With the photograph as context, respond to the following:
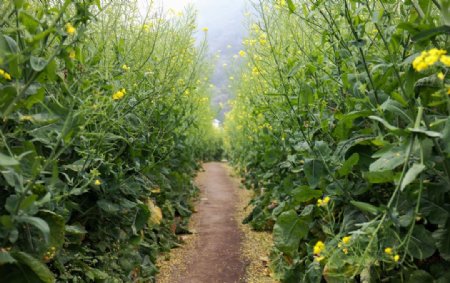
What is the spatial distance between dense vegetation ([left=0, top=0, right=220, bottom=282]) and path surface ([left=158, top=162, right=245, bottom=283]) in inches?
15.9

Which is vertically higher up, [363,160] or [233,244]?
[363,160]

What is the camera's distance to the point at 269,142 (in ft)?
17.3

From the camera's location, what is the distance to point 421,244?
6.39ft

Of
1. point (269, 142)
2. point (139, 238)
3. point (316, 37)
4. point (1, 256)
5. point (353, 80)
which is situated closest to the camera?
point (1, 256)

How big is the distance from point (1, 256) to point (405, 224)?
1.55 metres

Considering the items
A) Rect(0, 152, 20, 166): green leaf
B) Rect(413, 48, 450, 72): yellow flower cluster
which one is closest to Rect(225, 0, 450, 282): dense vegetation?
Rect(413, 48, 450, 72): yellow flower cluster

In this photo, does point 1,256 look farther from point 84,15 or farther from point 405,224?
point 405,224

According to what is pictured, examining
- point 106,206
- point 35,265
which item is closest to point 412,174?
point 35,265

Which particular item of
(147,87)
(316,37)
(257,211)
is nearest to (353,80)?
(316,37)

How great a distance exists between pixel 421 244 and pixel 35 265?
5.41ft

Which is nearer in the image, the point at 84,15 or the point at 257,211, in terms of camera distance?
the point at 84,15

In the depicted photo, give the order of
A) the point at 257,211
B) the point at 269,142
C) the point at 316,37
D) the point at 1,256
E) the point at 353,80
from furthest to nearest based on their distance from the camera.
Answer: the point at 257,211
the point at 269,142
the point at 316,37
the point at 353,80
the point at 1,256

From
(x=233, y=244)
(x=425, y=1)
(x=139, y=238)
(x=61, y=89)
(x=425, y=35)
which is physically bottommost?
(x=233, y=244)

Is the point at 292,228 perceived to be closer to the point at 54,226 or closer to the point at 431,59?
the point at 54,226
